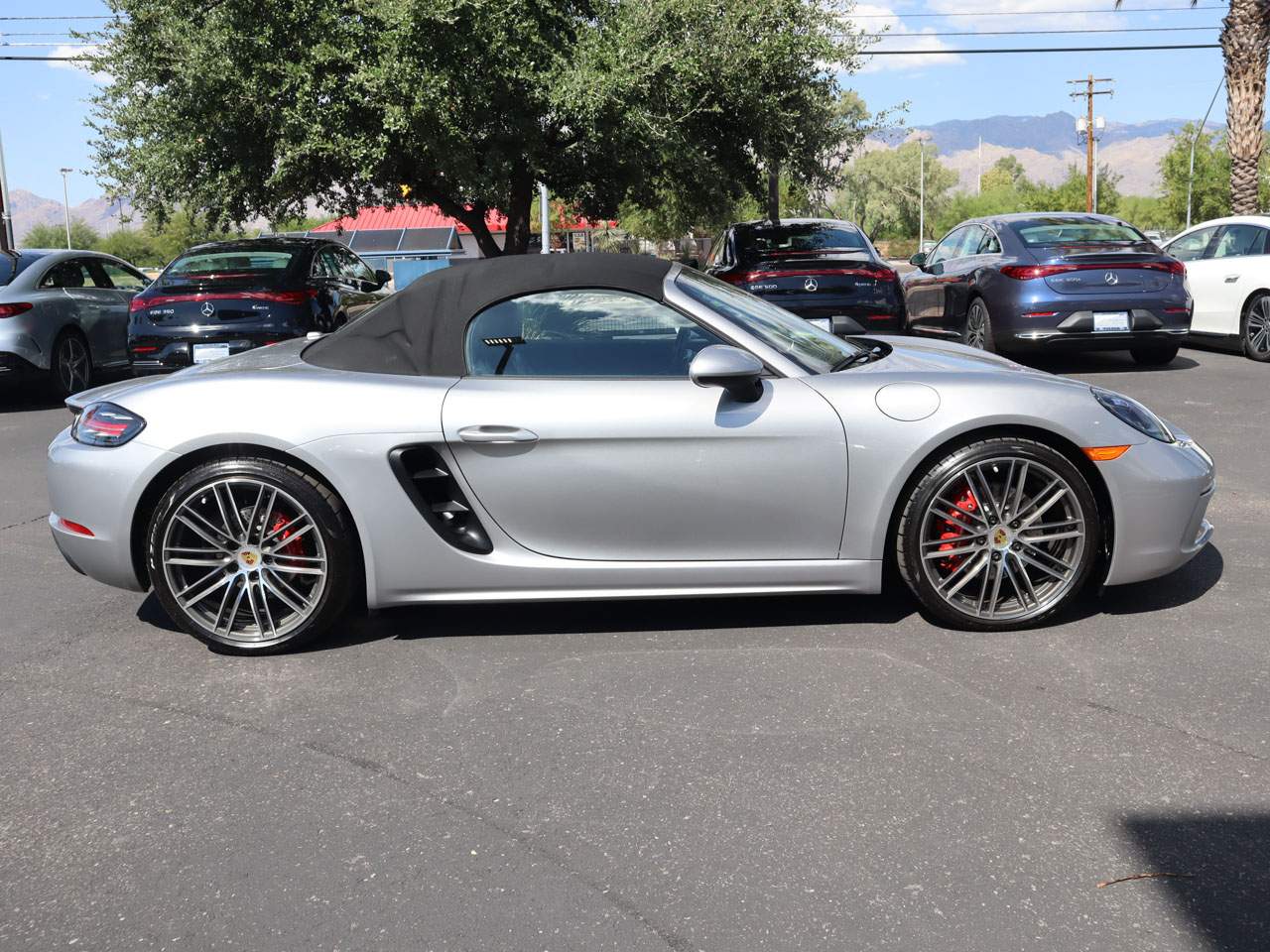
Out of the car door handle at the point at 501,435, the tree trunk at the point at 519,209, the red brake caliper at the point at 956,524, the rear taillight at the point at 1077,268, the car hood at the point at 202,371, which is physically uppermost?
the tree trunk at the point at 519,209

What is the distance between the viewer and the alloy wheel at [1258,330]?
38.2ft

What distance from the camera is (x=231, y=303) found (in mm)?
10219

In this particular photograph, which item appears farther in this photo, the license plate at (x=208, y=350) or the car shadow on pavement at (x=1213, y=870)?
the license plate at (x=208, y=350)

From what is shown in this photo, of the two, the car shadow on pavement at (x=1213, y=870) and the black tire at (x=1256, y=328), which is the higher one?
the black tire at (x=1256, y=328)

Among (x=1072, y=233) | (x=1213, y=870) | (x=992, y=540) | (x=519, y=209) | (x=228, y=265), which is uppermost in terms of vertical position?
(x=519, y=209)

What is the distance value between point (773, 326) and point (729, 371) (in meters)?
0.65

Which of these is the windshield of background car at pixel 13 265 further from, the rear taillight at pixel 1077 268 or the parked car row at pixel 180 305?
the rear taillight at pixel 1077 268

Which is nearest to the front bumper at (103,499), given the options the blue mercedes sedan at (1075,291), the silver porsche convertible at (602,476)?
the silver porsche convertible at (602,476)

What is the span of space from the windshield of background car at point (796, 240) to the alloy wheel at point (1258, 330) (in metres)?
3.80

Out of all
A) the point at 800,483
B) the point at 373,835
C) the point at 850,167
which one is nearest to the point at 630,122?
Result: the point at 800,483

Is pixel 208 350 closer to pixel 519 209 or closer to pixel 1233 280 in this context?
pixel 519 209

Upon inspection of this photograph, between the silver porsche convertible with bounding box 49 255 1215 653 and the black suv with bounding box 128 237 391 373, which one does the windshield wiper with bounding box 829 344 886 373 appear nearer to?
the silver porsche convertible with bounding box 49 255 1215 653

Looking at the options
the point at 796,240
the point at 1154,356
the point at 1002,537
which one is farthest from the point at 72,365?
the point at 1154,356

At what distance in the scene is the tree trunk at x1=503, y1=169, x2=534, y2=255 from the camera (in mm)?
17281
